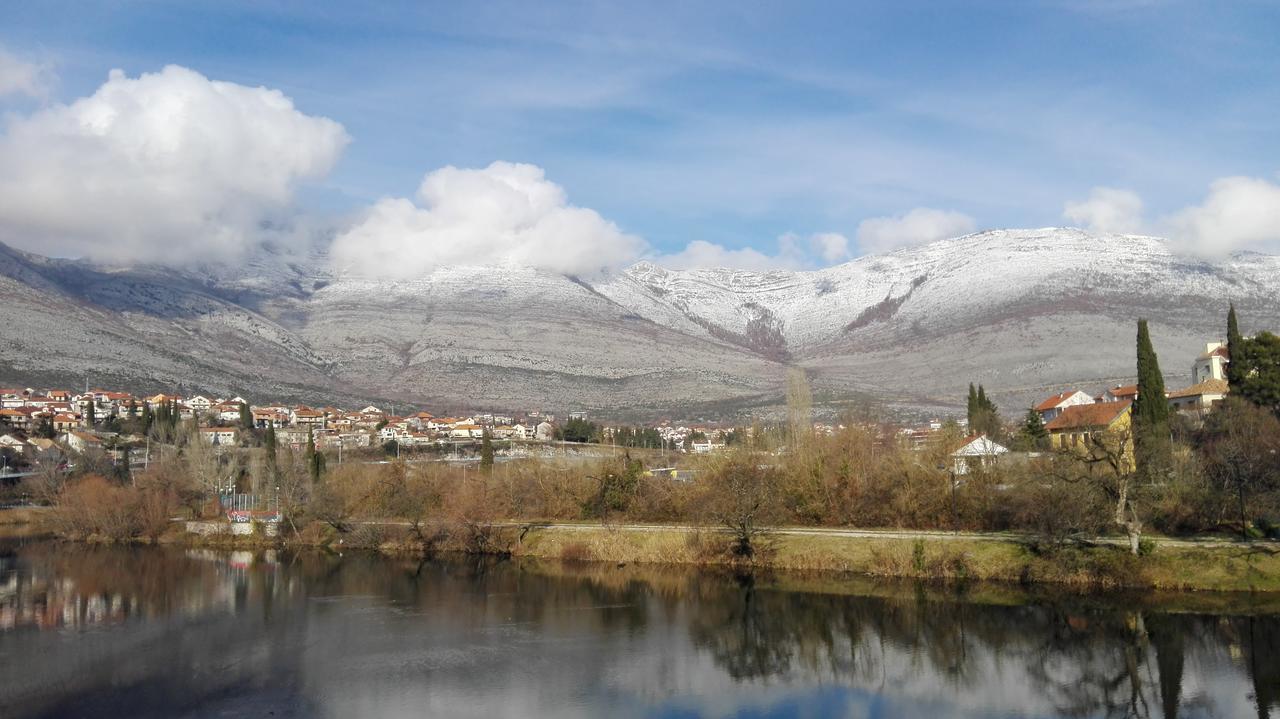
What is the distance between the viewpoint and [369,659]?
26.2 metres

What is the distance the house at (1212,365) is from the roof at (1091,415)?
9.11 meters

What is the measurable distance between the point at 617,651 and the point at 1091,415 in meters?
43.3

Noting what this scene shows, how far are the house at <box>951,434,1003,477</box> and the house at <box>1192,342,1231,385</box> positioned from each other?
65.6ft

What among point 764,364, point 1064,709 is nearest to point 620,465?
point 1064,709

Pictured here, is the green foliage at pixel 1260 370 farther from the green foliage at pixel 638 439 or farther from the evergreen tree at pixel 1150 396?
the green foliage at pixel 638 439

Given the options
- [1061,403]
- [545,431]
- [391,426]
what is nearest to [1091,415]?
[1061,403]

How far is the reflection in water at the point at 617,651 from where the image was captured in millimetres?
22172

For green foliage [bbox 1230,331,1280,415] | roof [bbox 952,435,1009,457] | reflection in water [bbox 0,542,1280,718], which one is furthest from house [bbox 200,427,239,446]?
green foliage [bbox 1230,331,1280,415]

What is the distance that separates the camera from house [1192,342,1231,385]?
6694cm

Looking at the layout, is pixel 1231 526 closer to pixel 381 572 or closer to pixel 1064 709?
pixel 1064 709

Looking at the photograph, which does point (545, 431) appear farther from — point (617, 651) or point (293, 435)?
point (617, 651)

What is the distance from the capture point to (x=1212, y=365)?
6819 cm

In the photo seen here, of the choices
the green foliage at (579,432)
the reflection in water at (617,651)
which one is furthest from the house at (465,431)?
the reflection in water at (617,651)

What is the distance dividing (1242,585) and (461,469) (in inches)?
1615
